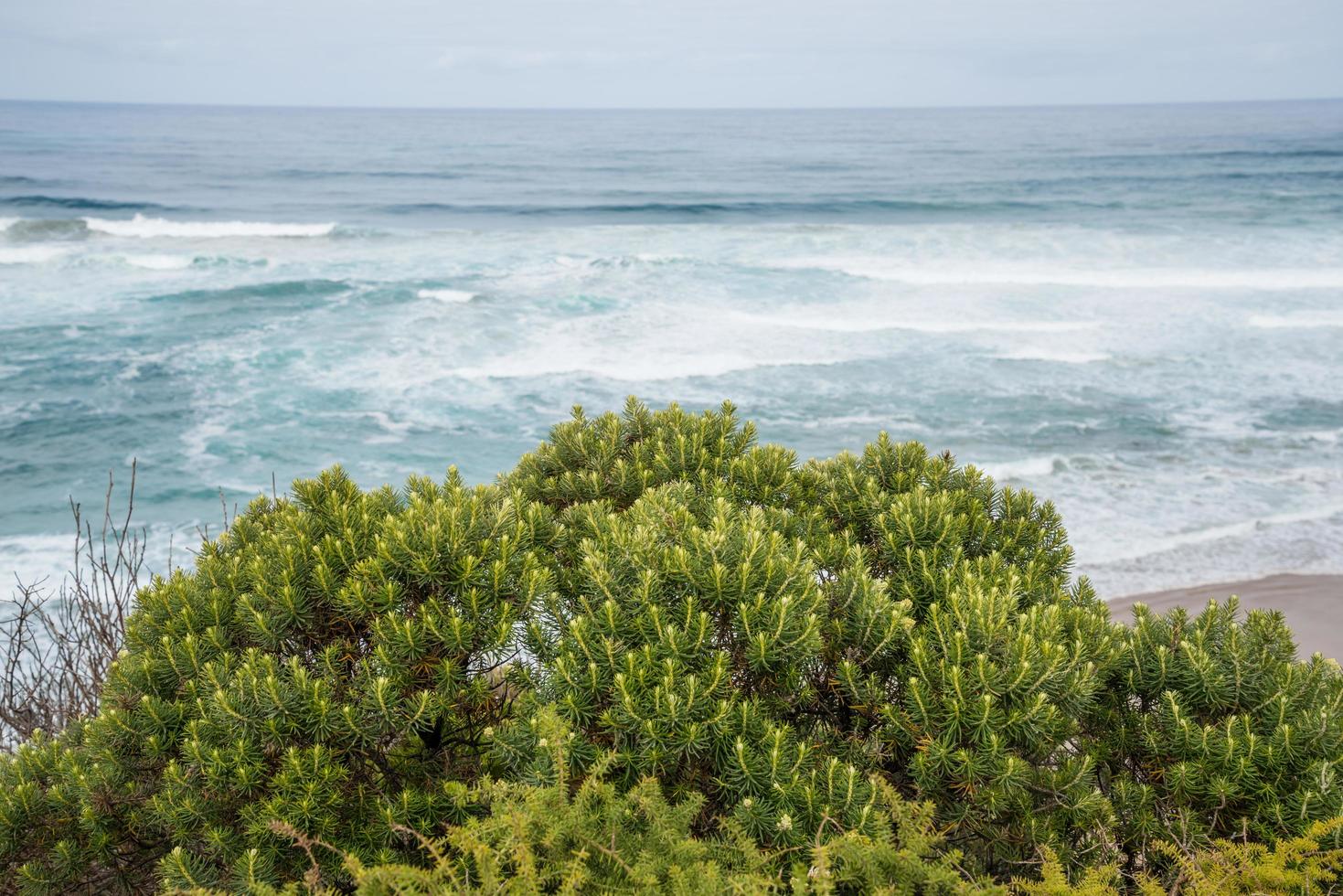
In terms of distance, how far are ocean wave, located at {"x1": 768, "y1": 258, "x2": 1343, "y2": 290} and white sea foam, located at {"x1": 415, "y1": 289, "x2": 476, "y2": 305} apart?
10.1m

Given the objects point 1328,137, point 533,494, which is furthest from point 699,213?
point 1328,137

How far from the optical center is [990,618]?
3510 millimetres

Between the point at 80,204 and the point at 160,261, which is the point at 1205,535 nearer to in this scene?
the point at 160,261

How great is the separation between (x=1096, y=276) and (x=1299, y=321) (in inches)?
249

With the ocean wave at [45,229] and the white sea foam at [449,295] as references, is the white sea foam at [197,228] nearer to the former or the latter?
the ocean wave at [45,229]

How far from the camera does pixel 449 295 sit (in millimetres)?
25469

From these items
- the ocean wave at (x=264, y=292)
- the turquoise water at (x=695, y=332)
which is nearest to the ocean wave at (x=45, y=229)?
the turquoise water at (x=695, y=332)

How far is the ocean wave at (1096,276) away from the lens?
27.7 m

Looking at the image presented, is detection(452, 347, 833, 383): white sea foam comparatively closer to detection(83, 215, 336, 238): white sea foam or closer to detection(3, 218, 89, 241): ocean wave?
detection(83, 215, 336, 238): white sea foam

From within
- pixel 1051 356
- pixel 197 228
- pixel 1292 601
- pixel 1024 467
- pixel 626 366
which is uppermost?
pixel 197 228

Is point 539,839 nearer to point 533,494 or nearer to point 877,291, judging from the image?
point 533,494

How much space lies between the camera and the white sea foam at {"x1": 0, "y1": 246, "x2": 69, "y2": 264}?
2935cm

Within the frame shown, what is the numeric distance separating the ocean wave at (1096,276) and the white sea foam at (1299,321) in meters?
3.47

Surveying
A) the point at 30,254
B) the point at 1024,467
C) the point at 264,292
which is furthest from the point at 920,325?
the point at 30,254
